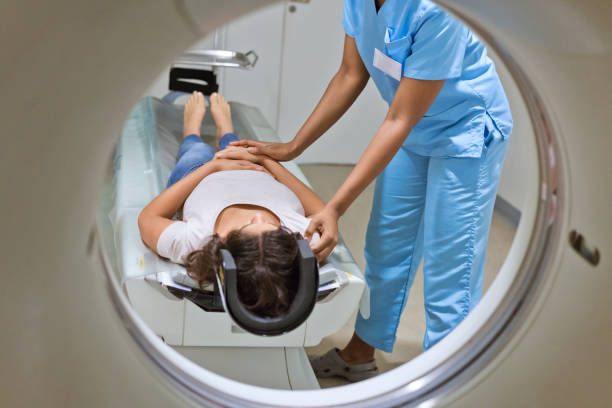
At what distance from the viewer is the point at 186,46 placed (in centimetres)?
57

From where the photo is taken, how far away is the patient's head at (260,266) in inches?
59.2

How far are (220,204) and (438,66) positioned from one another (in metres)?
0.76

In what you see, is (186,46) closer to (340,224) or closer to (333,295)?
(333,295)

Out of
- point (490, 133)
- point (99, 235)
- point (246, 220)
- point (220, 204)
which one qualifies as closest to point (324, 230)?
point (246, 220)

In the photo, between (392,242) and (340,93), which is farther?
(392,242)

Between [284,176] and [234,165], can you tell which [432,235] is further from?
[234,165]

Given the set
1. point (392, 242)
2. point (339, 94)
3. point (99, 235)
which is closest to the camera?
point (99, 235)

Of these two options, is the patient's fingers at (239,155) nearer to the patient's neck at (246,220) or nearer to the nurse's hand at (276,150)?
the nurse's hand at (276,150)

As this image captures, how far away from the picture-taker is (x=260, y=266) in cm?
154

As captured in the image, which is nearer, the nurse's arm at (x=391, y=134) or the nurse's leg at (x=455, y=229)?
the nurse's arm at (x=391, y=134)

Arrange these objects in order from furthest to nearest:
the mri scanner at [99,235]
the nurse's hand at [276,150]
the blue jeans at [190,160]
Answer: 1. the blue jeans at [190,160]
2. the nurse's hand at [276,150]
3. the mri scanner at [99,235]

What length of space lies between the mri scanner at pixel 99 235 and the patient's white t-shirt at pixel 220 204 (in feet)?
3.06

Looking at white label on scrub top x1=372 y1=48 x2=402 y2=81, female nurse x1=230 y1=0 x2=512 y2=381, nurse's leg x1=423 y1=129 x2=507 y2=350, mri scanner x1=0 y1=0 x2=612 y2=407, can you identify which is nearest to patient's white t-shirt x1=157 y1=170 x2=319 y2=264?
female nurse x1=230 y1=0 x2=512 y2=381

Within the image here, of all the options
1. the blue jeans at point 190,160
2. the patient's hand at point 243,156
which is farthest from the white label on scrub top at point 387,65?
the blue jeans at point 190,160
